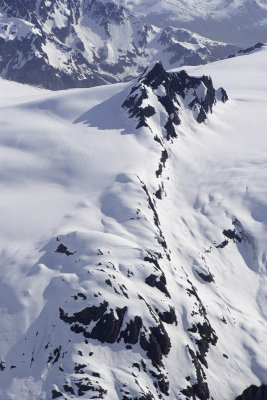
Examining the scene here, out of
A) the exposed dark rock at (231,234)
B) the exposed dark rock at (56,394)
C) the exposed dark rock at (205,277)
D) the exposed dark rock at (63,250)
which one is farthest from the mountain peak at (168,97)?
the exposed dark rock at (56,394)

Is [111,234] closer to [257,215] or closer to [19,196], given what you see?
[19,196]

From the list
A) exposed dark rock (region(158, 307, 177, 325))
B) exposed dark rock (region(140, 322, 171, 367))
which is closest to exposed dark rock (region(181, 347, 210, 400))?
exposed dark rock (region(140, 322, 171, 367))

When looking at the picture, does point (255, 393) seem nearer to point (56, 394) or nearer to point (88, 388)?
point (88, 388)

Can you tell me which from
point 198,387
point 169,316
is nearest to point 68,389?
point 198,387

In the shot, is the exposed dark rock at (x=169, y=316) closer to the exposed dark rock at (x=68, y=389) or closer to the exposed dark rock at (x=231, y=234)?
the exposed dark rock at (x=68, y=389)

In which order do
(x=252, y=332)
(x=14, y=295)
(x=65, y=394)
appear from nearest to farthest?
1. (x=65, y=394)
2. (x=14, y=295)
3. (x=252, y=332)

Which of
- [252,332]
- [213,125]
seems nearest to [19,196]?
[252,332]

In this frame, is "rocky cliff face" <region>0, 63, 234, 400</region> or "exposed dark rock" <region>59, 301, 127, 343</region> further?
"exposed dark rock" <region>59, 301, 127, 343</region>

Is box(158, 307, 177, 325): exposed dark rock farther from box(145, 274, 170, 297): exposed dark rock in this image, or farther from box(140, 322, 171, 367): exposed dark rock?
box(145, 274, 170, 297): exposed dark rock
